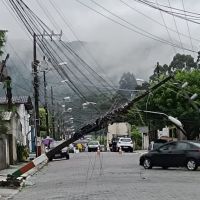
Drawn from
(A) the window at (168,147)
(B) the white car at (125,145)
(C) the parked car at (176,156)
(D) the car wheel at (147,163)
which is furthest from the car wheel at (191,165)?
(B) the white car at (125,145)

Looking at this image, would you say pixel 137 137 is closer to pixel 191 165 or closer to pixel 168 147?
pixel 168 147

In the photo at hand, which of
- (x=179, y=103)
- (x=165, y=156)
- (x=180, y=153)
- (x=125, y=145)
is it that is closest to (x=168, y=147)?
(x=165, y=156)

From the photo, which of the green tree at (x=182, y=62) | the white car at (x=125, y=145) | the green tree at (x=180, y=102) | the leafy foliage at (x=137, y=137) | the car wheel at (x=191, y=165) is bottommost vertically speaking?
the car wheel at (x=191, y=165)

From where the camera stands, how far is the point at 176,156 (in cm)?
2884

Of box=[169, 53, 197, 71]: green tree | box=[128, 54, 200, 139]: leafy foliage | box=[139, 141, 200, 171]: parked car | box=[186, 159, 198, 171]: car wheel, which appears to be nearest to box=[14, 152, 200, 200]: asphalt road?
box=[186, 159, 198, 171]: car wheel

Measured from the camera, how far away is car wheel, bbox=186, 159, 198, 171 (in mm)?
27938

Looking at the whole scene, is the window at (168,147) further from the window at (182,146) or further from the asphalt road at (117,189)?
the asphalt road at (117,189)

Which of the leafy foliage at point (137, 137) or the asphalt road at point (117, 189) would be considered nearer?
the asphalt road at point (117, 189)

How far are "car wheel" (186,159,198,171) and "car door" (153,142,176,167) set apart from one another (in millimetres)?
924

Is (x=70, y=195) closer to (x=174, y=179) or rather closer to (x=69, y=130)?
(x=174, y=179)

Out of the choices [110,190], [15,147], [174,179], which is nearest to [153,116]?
[15,147]

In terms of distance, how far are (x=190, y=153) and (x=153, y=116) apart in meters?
28.9

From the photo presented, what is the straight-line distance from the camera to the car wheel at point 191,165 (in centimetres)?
2794

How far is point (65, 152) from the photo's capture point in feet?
158
